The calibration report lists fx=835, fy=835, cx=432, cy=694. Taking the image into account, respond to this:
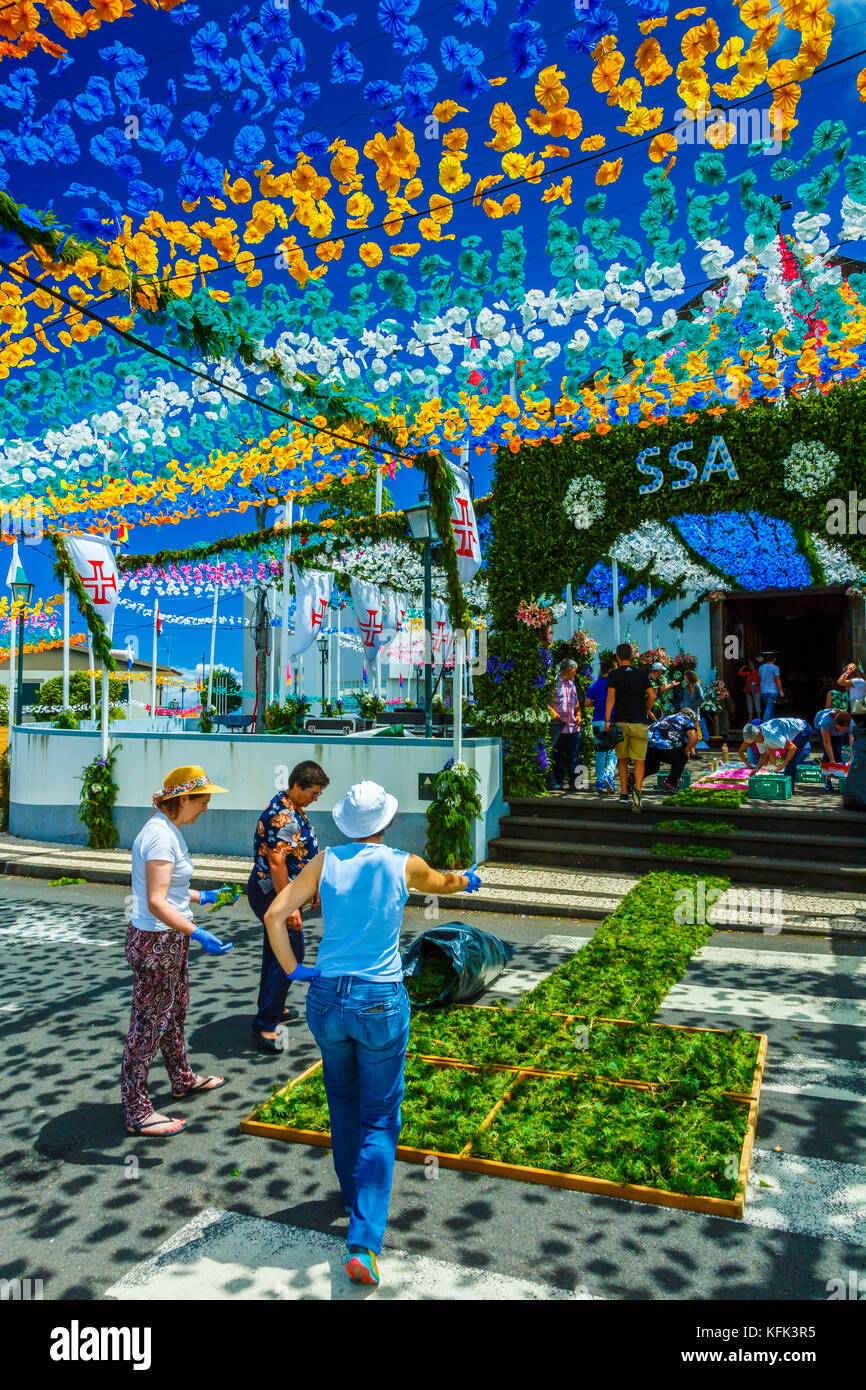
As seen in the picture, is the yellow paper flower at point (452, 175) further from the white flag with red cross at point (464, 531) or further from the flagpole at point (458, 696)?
the flagpole at point (458, 696)

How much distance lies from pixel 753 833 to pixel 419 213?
26.2 ft

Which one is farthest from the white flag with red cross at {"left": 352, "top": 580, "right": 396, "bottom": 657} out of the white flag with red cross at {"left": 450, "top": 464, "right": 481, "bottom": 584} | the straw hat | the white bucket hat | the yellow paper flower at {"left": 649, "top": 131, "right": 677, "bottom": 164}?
the white bucket hat

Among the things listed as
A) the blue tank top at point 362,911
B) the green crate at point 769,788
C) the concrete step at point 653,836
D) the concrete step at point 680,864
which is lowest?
the concrete step at point 680,864

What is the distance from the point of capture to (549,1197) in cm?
378

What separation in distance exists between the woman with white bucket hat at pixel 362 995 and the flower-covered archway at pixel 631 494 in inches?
362

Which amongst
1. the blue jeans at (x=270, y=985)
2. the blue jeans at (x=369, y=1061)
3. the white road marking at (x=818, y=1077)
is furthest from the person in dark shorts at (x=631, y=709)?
the blue jeans at (x=369, y=1061)

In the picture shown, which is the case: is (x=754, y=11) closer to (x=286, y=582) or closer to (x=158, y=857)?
A: (x=158, y=857)

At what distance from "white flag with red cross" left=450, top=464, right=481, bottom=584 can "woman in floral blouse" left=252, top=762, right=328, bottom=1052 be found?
584 cm

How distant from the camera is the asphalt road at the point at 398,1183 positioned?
3.24 m

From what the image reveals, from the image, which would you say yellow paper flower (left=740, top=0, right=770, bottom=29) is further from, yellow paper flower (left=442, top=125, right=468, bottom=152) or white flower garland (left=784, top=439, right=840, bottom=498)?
white flower garland (left=784, top=439, right=840, bottom=498)

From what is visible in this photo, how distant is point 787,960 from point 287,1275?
18.2 ft

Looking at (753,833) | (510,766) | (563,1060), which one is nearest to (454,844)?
(510,766)
